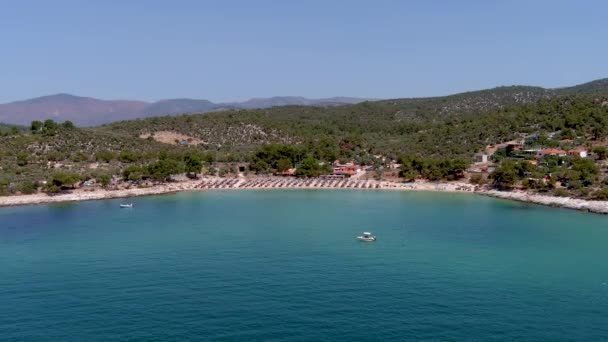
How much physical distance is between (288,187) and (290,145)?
51.0ft

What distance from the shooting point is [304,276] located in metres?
30.3

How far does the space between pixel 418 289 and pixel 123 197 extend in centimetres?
4438

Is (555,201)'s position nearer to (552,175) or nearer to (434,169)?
(552,175)

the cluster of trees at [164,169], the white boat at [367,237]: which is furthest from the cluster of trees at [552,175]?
the cluster of trees at [164,169]

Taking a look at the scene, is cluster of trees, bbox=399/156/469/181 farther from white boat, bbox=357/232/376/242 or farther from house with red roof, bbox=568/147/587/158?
white boat, bbox=357/232/376/242

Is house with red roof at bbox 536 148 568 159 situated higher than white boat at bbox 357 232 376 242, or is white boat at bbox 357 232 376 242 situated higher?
house with red roof at bbox 536 148 568 159

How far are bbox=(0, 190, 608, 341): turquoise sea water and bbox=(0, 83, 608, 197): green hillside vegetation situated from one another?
61.3 feet

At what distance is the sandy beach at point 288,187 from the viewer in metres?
55.6

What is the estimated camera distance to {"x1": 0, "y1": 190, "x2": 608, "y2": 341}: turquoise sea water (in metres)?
23.7

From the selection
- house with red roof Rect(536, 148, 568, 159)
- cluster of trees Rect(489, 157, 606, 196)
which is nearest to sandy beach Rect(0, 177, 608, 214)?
cluster of trees Rect(489, 157, 606, 196)

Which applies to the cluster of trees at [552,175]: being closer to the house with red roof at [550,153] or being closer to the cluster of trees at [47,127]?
the house with red roof at [550,153]

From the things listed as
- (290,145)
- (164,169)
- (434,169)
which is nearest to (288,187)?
(290,145)

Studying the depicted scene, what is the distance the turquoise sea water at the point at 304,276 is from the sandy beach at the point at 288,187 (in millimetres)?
5194

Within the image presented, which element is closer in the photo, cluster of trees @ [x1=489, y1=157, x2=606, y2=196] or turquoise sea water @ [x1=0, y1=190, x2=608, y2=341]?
turquoise sea water @ [x1=0, y1=190, x2=608, y2=341]
